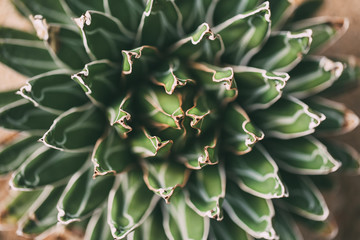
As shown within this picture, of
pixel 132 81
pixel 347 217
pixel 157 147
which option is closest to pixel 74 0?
pixel 132 81

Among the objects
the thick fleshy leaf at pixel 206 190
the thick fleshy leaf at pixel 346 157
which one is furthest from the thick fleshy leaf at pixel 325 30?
the thick fleshy leaf at pixel 206 190

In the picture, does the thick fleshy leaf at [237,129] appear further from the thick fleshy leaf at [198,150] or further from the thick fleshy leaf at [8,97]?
the thick fleshy leaf at [8,97]

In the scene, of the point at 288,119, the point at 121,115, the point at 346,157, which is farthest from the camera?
the point at 346,157

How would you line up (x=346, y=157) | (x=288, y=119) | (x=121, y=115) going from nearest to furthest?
1. (x=121, y=115)
2. (x=288, y=119)
3. (x=346, y=157)

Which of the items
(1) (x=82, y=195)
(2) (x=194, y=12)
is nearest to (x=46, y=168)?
(1) (x=82, y=195)

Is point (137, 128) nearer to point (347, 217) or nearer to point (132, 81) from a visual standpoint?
point (132, 81)

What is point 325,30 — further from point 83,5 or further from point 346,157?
point 83,5
